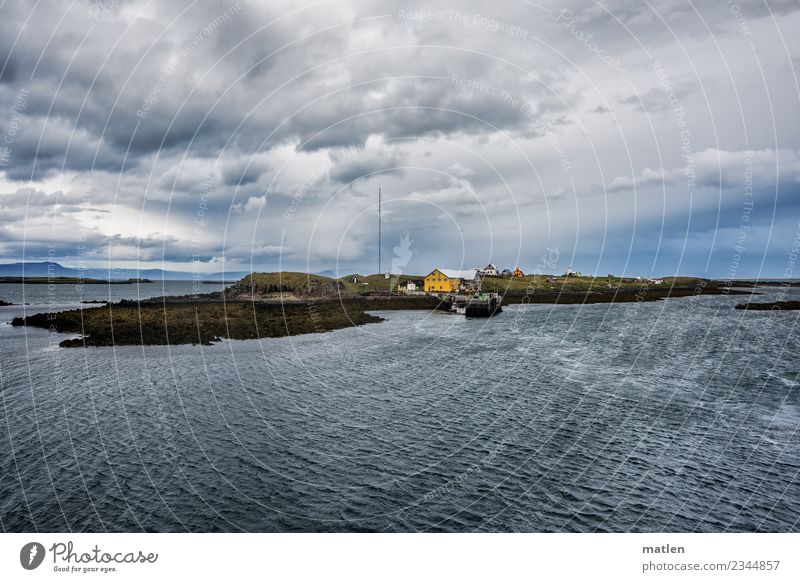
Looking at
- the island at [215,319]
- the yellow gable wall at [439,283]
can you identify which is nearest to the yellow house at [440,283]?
the yellow gable wall at [439,283]

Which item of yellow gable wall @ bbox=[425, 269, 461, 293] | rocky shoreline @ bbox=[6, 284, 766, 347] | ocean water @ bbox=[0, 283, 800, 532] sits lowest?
ocean water @ bbox=[0, 283, 800, 532]

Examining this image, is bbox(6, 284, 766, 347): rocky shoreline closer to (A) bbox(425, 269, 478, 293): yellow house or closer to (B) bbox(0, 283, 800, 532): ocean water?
(B) bbox(0, 283, 800, 532): ocean water


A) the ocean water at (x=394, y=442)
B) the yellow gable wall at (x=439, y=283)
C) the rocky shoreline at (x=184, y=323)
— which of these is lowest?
the ocean water at (x=394, y=442)

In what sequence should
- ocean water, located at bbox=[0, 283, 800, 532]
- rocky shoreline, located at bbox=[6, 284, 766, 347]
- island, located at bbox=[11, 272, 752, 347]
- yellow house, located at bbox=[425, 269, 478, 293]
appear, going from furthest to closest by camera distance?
yellow house, located at bbox=[425, 269, 478, 293] → island, located at bbox=[11, 272, 752, 347] → rocky shoreline, located at bbox=[6, 284, 766, 347] → ocean water, located at bbox=[0, 283, 800, 532]

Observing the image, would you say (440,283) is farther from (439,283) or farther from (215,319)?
(215,319)

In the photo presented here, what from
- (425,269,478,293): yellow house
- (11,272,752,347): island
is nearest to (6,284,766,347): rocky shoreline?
(11,272,752,347): island

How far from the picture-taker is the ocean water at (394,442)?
18422 mm

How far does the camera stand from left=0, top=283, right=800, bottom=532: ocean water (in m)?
18.4

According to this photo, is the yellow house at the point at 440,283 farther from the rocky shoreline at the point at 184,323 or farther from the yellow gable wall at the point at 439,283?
the rocky shoreline at the point at 184,323

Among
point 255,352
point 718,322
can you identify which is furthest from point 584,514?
point 718,322

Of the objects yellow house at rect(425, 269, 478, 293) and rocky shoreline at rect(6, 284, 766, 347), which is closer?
rocky shoreline at rect(6, 284, 766, 347)

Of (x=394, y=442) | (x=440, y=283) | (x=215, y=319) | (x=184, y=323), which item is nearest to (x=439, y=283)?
(x=440, y=283)

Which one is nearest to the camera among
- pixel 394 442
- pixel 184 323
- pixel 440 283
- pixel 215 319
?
pixel 394 442

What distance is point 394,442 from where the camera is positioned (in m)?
26.1
